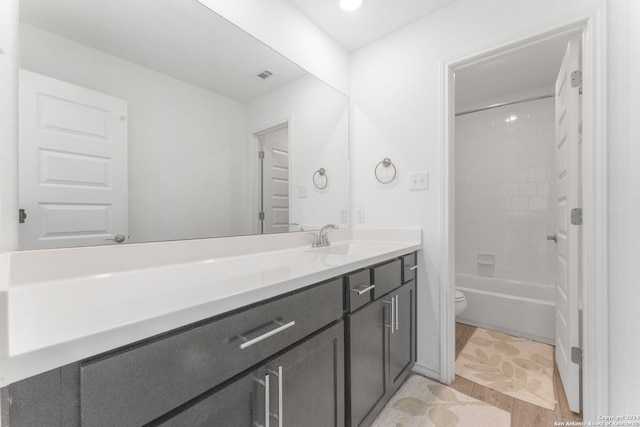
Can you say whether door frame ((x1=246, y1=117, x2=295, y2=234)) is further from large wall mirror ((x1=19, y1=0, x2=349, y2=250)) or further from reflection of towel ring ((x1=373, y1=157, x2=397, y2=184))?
reflection of towel ring ((x1=373, y1=157, x2=397, y2=184))

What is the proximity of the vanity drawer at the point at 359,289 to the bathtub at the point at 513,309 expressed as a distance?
5.88 feet

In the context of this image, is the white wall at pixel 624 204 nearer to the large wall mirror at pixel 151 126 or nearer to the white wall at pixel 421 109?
the white wall at pixel 421 109

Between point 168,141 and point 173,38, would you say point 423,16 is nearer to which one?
point 173,38

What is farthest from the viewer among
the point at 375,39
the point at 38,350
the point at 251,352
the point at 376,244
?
the point at 375,39

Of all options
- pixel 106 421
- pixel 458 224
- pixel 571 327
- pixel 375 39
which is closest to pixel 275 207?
pixel 106 421

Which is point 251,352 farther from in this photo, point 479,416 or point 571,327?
point 571,327

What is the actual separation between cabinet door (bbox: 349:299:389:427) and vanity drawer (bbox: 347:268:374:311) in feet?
0.12

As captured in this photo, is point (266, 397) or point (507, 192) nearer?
point (266, 397)

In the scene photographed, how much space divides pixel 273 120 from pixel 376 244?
101 cm

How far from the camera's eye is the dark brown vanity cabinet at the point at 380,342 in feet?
3.70

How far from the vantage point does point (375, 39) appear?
6.48 feet

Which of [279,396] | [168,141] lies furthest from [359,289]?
[168,141]

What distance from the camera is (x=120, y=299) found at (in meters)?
0.83

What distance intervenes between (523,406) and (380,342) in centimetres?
89
